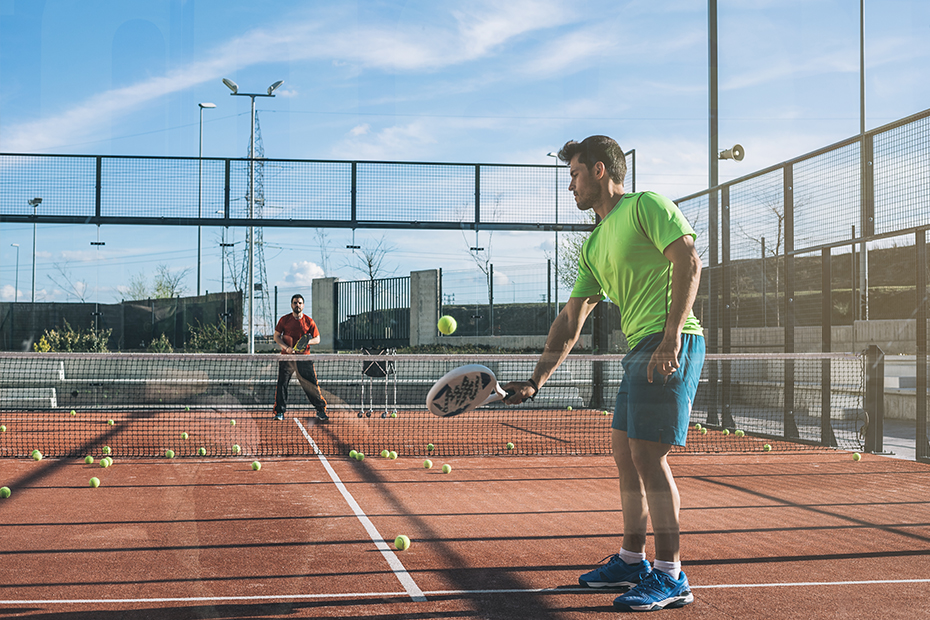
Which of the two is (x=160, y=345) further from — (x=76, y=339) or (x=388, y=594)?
(x=388, y=594)

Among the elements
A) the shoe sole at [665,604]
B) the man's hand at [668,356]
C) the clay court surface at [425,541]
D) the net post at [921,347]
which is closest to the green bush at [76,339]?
the clay court surface at [425,541]

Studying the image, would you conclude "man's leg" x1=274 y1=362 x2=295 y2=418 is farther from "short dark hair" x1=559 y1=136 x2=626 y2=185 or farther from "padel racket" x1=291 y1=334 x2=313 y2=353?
"short dark hair" x1=559 y1=136 x2=626 y2=185

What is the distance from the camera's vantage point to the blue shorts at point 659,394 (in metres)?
2.58

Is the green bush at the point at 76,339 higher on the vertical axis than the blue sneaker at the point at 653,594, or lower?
higher

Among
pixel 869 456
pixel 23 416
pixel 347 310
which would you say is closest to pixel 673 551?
pixel 869 456

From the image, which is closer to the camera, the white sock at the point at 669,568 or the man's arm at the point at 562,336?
the white sock at the point at 669,568

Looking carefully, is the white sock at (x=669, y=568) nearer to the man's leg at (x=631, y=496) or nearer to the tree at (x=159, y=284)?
the man's leg at (x=631, y=496)

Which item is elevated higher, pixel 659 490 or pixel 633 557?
pixel 659 490

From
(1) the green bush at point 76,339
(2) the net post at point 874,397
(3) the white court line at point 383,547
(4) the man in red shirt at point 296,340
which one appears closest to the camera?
(3) the white court line at point 383,547

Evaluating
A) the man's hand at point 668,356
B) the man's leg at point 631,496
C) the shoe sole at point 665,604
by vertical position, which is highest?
the man's hand at point 668,356

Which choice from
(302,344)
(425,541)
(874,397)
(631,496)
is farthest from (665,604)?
(302,344)

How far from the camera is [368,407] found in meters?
10.6

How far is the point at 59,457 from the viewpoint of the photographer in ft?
21.9

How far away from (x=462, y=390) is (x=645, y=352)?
62 cm
